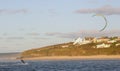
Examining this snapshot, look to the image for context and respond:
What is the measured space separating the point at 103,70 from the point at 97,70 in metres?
1.40

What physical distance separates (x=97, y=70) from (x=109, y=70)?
2.63 meters

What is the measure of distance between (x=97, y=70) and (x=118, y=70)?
15.8 ft

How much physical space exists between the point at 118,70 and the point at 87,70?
7216 mm

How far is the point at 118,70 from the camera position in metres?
109

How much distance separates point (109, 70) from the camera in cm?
11088

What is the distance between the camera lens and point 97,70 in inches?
4377

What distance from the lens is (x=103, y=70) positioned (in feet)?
366

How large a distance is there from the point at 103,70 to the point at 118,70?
3858 millimetres

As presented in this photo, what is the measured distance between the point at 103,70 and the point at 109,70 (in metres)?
1.43

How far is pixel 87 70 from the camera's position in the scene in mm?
112250
